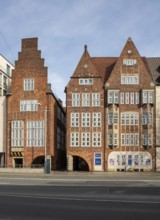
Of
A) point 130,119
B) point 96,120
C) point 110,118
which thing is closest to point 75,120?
point 96,120

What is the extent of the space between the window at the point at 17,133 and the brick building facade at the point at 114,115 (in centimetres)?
771

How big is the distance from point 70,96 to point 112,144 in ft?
32.9

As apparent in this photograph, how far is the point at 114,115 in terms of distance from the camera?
59875 millimetres

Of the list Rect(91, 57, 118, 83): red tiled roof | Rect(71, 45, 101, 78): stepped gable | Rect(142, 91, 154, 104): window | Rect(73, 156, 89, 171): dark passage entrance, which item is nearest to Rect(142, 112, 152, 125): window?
Rect(142, 91, 154, 104): window

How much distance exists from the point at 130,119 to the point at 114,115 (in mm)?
2545

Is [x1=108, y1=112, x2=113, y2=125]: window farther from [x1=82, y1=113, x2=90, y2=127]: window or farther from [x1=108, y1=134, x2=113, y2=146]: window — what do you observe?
[x1=82, y1=113, x2=90, y2=127]: window

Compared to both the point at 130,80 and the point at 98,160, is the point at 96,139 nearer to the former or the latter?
the point at 98,160

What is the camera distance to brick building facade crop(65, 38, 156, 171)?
59.3m

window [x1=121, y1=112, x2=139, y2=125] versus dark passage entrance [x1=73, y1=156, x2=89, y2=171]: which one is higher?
window [x1=121, y1=112, x2=139, y2=125]

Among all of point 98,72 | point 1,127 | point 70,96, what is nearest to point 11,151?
point 1,127

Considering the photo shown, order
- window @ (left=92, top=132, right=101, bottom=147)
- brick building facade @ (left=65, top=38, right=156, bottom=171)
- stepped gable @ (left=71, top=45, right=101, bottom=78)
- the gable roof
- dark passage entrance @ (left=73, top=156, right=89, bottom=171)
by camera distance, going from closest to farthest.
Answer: brick building facade @ (left=65, top=38, right=156, bottom=171), window @ (left=92, top=132, right=101, bottom=147), stepped gable @ (left=71, top=45, right=101, bottom=78), the gable roof, dark passage entrance @ (left=73, top=156, right=89, bottom=171)

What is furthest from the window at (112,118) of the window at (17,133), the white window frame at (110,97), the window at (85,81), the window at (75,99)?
the window at (17,133)

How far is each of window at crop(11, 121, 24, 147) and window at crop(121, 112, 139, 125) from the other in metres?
16.2

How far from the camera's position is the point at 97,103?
60.9 m
